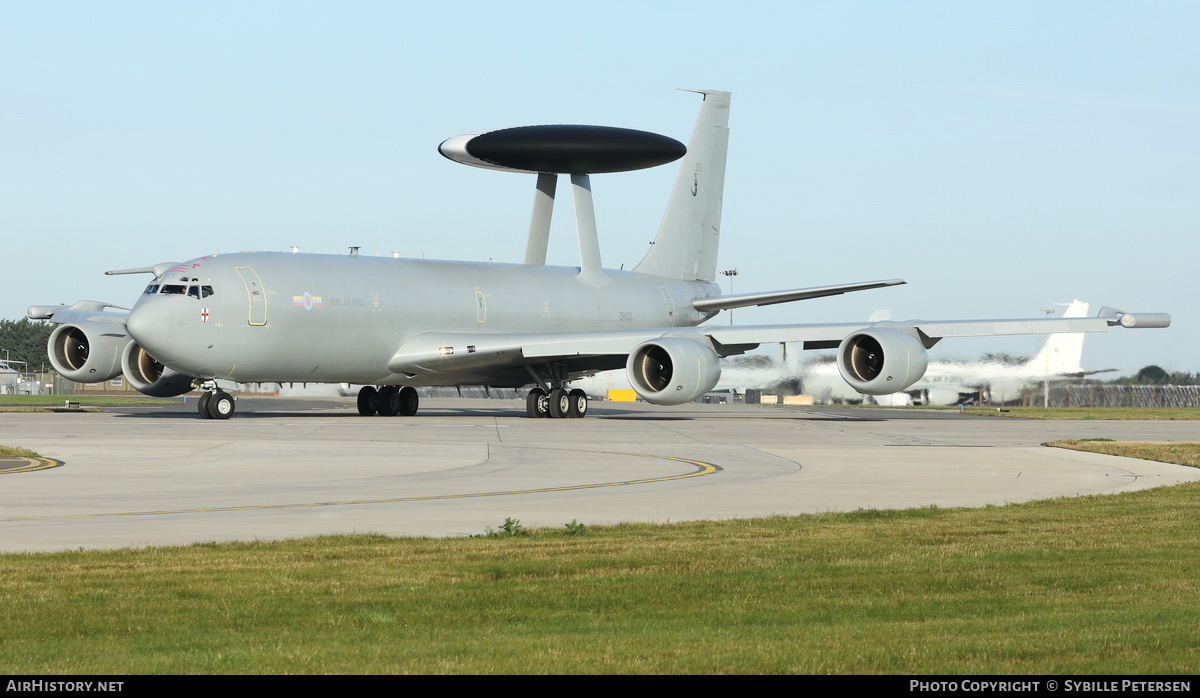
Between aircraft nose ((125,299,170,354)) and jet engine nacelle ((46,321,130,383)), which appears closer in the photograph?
aircraft nose ((125,299,170,354))

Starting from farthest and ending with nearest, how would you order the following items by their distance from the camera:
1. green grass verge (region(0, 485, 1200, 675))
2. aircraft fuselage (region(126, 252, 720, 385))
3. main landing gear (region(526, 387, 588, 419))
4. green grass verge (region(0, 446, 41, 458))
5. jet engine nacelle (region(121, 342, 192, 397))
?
main landing gear (region(526, 387, 588, 419)) < jet engine nacelle (region(121, 342, 192, 397)) < aircraft fuselage (region(126, 252, 720, 385)) < green grass verge (region(0, 446, 41, 458)) < green grass verge (region(0, 485, 1200, 675))

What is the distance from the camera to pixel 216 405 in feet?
130

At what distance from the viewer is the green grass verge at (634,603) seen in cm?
748

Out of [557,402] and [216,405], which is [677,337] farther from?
[216,405]

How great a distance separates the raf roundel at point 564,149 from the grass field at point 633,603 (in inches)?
1492

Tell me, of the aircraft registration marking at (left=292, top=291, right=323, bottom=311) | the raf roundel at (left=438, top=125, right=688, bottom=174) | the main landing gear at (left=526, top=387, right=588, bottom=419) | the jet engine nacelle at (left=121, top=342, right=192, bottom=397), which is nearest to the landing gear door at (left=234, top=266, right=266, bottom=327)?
the aircraft registration marking at (left=292, top=291, right=323, bottom=311)

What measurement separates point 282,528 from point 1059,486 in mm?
11085

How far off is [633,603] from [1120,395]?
76.7 meters

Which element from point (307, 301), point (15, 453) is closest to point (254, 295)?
point (307, 301)

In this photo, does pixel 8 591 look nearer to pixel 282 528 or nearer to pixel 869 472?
pixel 282 528

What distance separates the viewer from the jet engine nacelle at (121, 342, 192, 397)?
4372 centimetres

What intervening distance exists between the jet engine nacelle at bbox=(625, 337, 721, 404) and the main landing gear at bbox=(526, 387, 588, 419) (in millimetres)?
3893

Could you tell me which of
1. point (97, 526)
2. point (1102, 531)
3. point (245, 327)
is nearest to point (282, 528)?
point (97, 526)

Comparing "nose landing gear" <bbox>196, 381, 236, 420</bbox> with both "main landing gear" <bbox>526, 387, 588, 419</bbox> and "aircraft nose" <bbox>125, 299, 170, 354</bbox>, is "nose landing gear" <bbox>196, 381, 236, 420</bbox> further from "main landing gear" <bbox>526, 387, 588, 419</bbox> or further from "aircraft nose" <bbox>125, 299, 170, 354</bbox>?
"main landing gear" <bbox>526, 387, 588, 419</bbox>
